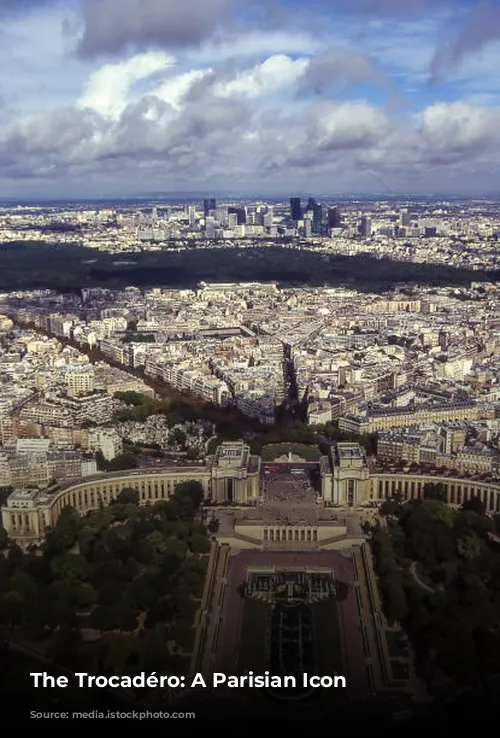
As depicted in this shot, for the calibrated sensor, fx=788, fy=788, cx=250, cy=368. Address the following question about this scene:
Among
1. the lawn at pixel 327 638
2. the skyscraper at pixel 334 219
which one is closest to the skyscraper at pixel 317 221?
the skyscraper at pixel 334 219

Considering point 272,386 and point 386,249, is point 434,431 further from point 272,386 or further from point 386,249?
point 386,249

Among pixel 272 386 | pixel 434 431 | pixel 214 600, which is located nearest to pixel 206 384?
pixel 272 386

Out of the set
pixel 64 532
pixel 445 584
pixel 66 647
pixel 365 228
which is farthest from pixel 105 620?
pixel 365 228

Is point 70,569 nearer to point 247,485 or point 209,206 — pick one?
point 247,485

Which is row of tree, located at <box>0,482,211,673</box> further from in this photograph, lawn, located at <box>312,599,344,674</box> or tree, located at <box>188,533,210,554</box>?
lawn, located at <box>312,599,344,674</box>

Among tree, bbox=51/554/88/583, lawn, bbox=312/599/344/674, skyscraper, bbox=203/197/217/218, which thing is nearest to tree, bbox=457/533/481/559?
lawn, bbox=312/599/344/674

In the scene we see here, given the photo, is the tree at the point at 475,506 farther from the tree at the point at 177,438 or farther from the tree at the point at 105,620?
the tree at the point at 105,620
